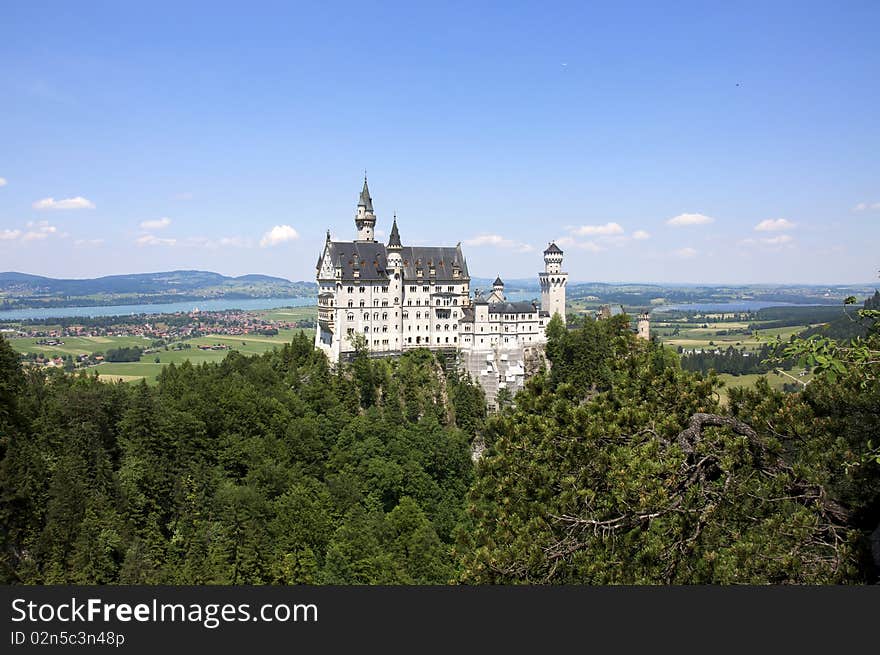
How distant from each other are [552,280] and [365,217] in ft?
75.3

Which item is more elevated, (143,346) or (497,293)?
(497,293)

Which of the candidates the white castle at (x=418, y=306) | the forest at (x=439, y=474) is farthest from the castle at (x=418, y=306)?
the forest at (x=439, y=474)

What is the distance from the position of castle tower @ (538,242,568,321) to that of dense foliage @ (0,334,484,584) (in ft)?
78.3

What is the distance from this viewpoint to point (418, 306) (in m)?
74.6

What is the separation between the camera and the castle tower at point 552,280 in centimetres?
7725

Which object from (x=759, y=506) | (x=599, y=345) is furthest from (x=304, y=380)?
(x=759, y=506)

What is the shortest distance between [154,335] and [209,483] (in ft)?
501

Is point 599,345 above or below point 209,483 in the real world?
above

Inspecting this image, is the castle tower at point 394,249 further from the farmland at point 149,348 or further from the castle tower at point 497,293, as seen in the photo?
the farmland at point 149,348

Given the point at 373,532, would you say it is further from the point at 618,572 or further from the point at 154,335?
the point at 154,335

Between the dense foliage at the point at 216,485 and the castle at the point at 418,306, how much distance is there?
12.1 m

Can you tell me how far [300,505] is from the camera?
132 feet

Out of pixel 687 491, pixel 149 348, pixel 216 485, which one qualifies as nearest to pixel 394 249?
pixel 216 485

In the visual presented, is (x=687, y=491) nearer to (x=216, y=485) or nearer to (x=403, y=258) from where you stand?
(x=216, y=485)
